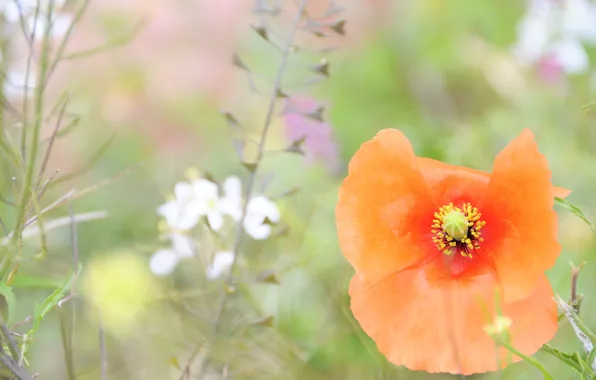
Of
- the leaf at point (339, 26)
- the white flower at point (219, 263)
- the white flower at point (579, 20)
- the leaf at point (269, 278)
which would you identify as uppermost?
the leaf at point (339, 26)

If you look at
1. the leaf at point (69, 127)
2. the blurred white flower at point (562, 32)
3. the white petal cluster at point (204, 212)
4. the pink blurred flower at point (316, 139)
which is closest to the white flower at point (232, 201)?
the white petal cluster at point (204, 212)

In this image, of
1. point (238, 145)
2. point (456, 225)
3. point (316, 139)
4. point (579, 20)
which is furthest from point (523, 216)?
point (579, 20)

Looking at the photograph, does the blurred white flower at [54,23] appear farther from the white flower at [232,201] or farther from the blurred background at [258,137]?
the white flower at [232,201]

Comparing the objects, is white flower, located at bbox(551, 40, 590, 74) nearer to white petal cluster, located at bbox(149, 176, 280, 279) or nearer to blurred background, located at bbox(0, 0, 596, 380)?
blurred background, located at bbox(0, 0, 596, 380)

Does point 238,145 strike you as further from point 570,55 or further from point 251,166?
point 570,55

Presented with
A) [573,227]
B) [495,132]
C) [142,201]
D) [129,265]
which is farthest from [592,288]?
[142,201]
